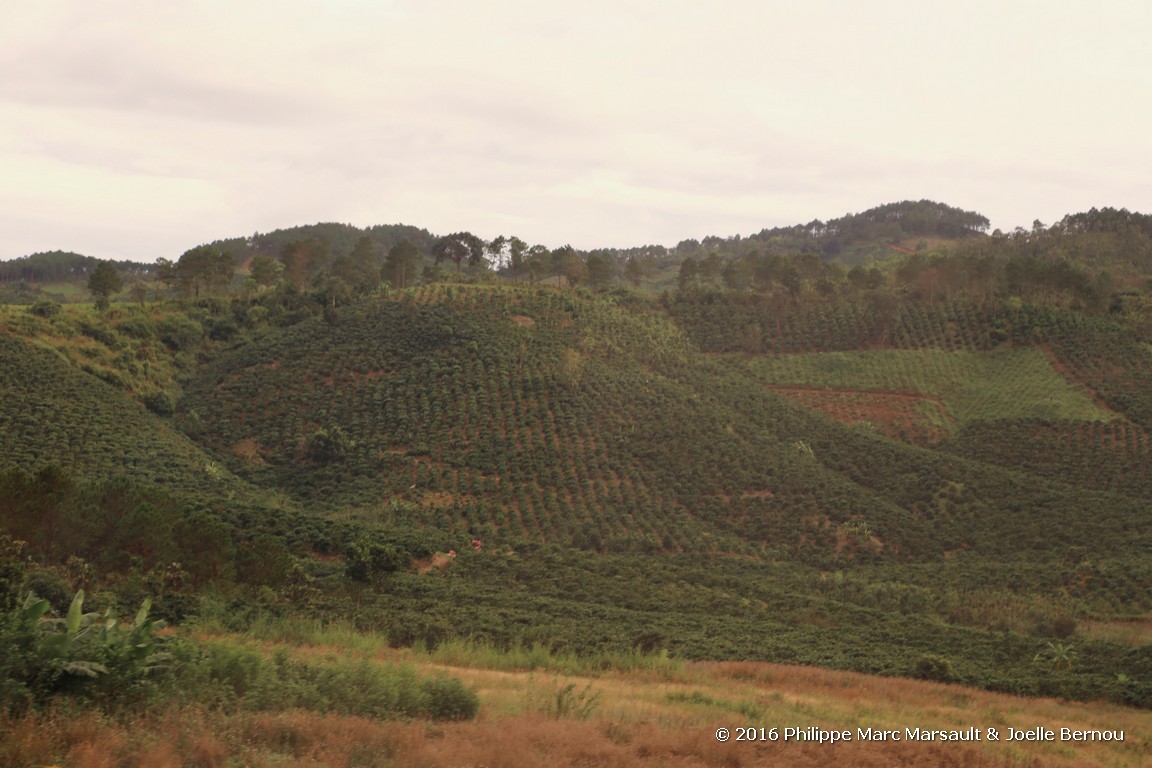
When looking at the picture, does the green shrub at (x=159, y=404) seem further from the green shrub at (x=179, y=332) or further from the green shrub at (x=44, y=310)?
the green shrub at (x=44, y=310)

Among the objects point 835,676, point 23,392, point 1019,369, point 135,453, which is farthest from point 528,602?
point 1019,369

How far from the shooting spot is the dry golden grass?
6688mm

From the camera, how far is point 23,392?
121 ft

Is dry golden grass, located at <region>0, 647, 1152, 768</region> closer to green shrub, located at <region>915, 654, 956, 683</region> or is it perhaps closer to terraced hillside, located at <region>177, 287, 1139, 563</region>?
green shrub, located at <region>915, 654, 956, 683</region>

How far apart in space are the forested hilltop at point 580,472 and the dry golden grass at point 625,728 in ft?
2.28

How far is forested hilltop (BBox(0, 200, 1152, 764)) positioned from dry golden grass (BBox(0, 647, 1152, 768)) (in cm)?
69

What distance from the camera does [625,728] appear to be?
29.4 feet

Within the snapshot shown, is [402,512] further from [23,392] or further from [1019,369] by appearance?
[1019,369]

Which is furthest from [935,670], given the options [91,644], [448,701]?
[91,644]

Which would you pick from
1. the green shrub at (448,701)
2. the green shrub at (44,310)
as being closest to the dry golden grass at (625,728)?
the green shrub at (448,701)

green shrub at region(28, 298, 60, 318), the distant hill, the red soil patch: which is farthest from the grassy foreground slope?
green shrub at region(28, 298, 60, 318)

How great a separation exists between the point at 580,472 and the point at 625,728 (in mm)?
30396

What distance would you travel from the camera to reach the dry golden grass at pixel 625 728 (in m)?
6.69

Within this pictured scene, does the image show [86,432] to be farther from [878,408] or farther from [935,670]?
[878,408]
